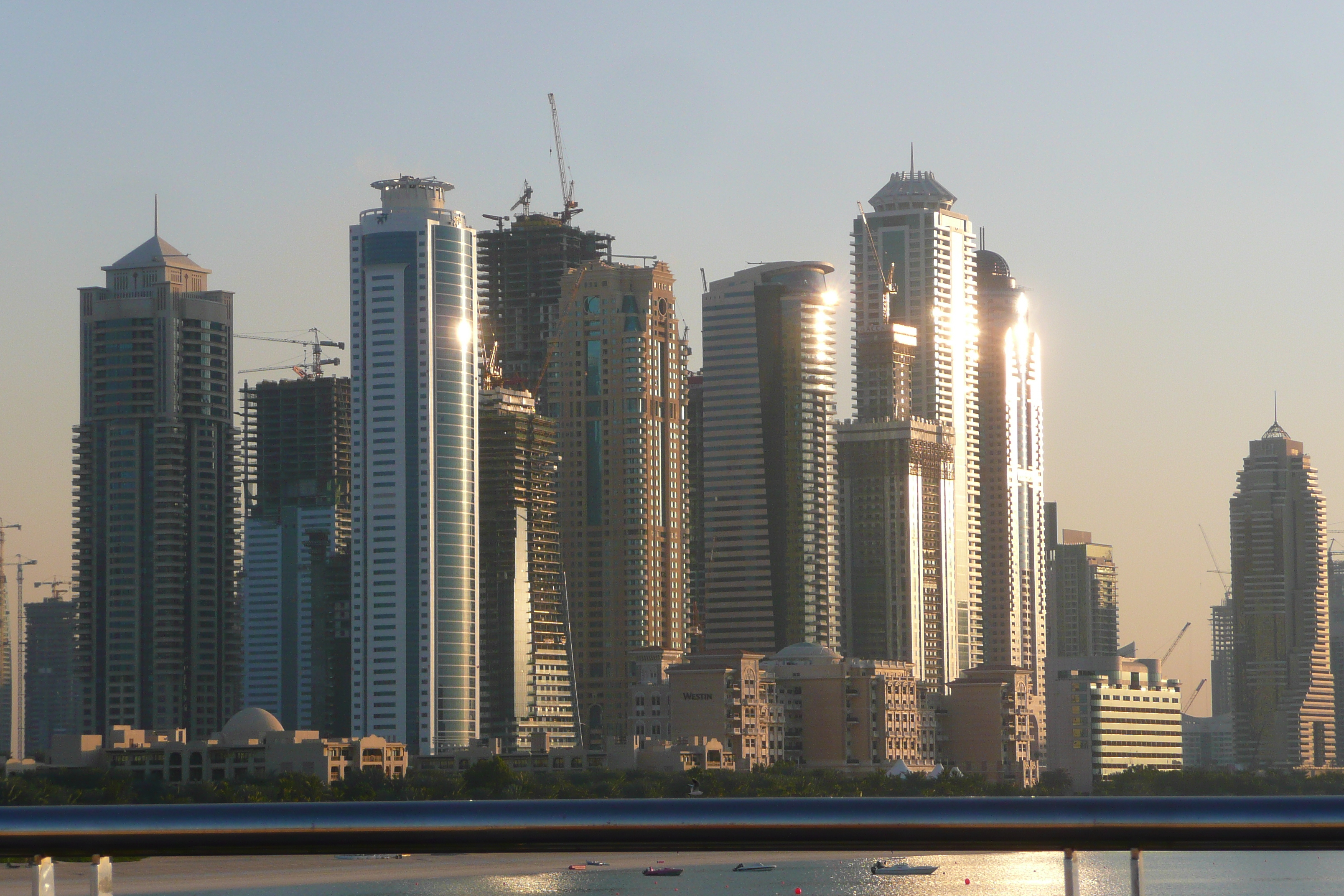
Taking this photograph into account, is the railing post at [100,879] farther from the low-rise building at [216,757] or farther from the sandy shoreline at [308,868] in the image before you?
the low-rise building at [216,757]

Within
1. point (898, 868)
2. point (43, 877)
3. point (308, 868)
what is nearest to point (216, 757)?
point (898, 868)

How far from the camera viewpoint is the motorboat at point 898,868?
661cm

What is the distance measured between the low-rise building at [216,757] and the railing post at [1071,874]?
498ft

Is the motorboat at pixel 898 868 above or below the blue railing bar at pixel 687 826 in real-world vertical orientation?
below

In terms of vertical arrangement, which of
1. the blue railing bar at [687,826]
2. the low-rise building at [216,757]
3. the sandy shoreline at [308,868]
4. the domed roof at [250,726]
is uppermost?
the blue railing bar at [687,826]

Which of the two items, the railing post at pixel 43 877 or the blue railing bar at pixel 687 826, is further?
the railing post at pixel 43 877

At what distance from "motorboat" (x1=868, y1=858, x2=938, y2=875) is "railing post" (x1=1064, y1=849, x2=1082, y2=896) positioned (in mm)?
638

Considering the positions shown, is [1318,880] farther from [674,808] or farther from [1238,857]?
[674,808]

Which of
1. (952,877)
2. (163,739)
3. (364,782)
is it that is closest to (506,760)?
(364,782)

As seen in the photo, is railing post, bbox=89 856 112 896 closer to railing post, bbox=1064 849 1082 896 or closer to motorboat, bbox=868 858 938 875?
motorboat, bbox=868 858 938 875

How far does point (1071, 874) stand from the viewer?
5.65 m

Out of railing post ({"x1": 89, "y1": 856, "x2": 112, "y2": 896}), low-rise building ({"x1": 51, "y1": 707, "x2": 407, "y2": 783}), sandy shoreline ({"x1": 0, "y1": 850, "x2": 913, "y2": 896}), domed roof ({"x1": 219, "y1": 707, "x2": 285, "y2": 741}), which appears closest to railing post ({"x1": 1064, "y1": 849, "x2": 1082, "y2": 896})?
sandy shoreline ({"x1": 0, "y1": 850, "x2": 913, "y2": 896})

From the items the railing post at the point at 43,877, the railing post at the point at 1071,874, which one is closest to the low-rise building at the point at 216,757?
the railing post at the point at 43,877

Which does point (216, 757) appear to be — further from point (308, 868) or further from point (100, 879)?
point (100, 879)
